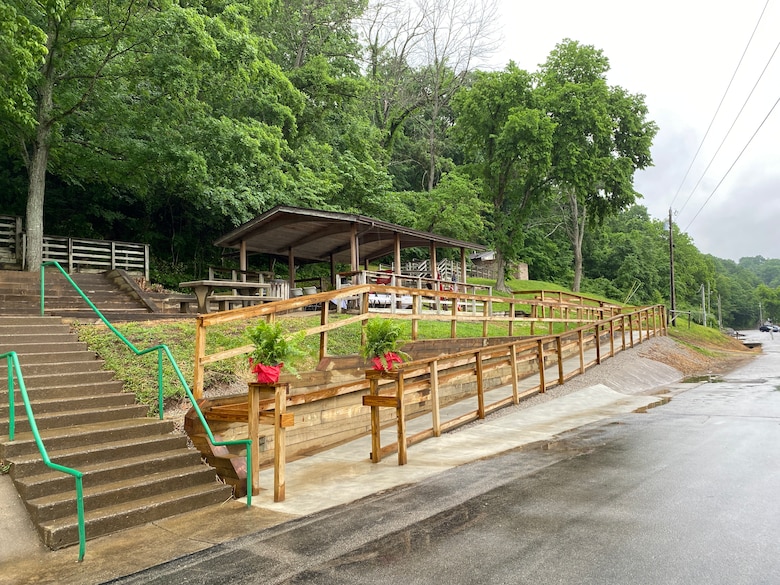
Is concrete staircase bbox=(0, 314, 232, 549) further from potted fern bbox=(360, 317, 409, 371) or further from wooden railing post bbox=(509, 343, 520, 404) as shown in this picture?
wooden railing post bbox=(509, 343, 520, 404)

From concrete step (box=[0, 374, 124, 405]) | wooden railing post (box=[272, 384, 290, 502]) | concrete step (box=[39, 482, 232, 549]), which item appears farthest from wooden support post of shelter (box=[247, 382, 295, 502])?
concrete step (box=[0, 374, 124, 405])

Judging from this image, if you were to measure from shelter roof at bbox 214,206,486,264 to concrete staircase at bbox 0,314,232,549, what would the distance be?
27.8 feet

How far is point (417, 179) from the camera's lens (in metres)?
47.6

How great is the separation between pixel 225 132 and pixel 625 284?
4658 centimetres

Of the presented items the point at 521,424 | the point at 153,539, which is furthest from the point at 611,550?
the point at 521,424

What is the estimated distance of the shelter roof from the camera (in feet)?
49.5

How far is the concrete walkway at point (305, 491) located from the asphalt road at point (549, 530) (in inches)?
11.0

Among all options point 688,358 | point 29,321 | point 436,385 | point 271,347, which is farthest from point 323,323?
point 688,358

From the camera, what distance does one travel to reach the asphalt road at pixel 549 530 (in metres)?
3.54

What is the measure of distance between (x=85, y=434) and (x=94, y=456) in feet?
1.24

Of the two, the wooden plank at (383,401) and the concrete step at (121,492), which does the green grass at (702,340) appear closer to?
the wooden plank at (383,401)

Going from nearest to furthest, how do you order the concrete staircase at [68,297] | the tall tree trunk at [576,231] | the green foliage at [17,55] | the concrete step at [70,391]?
1. the concrete step at [70,391]
2. the concrete staircase at [68,297]
3. the green foliage at [17,55]
4. the tall tree trunk at [576,231]

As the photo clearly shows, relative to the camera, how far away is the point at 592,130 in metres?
32.9

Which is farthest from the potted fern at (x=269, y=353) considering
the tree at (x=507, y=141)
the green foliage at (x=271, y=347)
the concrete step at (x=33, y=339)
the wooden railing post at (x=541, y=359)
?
the tree at (x=507, y=141)
